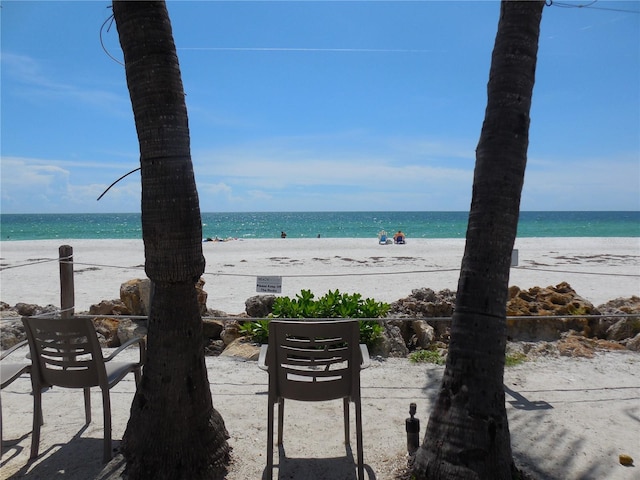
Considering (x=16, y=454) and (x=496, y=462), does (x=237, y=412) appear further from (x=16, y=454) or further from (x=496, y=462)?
(x=496, y=462)

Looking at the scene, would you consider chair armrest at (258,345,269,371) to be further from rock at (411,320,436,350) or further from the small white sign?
rock at (411,320,436,350)

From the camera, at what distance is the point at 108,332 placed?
717 cm

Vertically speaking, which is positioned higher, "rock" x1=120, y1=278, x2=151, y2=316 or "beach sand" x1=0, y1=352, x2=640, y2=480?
"rock" x1=120, y1=278, x2=151, y2=316

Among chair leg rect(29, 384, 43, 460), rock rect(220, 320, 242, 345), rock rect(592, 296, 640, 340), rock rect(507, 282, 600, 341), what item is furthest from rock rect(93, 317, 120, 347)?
rock rect(592, 296, 640, 340)

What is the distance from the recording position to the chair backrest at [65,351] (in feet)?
11.2

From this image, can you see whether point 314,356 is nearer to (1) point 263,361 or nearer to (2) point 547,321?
(1) point 263,361

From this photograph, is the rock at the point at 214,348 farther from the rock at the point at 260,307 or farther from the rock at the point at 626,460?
the rock at the point at 626,460

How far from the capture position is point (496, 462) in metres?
2.89

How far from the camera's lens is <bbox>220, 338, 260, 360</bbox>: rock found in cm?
606

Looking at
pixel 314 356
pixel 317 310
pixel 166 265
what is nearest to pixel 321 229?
pixel 317 310

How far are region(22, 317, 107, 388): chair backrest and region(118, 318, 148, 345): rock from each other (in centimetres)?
332

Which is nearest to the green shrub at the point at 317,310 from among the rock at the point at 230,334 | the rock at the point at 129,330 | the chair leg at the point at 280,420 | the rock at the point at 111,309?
the rock at the point at 230,334

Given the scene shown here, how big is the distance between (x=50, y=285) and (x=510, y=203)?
13.4 meters

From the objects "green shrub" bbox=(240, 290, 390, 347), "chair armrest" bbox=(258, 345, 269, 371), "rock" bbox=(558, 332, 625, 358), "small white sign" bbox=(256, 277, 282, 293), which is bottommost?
"rock" bbox=(558, 332, 625, 358)
